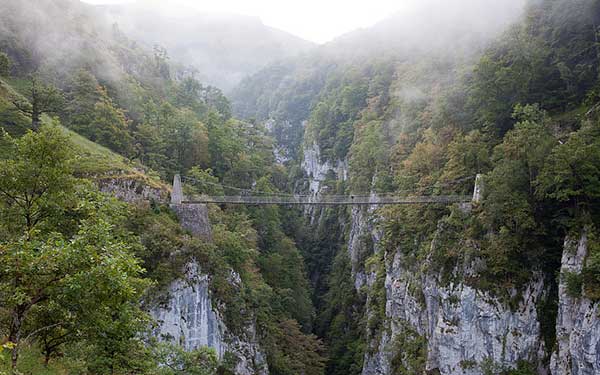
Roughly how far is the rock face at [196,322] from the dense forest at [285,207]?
0.46m

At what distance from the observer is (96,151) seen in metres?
24.1

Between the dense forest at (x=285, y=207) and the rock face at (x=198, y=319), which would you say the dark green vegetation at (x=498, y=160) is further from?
the rock face at (x=198, y=319)

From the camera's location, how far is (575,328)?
15.4m

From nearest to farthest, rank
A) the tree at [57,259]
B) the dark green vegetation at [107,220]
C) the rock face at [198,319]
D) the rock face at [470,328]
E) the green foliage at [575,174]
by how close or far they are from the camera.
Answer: the tree at [57,259] → the dark green vegetation at [107,220] → the green foliage at [575,174] → the rock face at [470,328] → the rock face at [198,319]

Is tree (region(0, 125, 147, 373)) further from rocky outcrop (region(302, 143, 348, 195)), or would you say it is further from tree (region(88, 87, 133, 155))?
rocky outcrop (region(302, 143, 348, 195))

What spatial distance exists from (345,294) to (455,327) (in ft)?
53.5

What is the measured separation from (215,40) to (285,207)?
114 meters

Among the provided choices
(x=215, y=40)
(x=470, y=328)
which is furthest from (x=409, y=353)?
(x=215, y=40)

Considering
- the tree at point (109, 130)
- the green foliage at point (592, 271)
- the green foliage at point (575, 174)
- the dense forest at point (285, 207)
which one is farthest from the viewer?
the tree at point (109, 130)

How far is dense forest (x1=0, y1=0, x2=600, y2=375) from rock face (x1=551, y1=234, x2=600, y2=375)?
489 millimetres

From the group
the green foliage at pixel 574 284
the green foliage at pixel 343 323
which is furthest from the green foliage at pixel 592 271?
the green foliage at pixel 343 323

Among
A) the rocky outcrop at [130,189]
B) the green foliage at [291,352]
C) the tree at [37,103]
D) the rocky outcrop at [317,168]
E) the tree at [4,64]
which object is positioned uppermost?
the rocky outcrop at [317,168]

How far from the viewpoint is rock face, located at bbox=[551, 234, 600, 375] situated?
1465 centimetres

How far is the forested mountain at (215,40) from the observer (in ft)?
441
